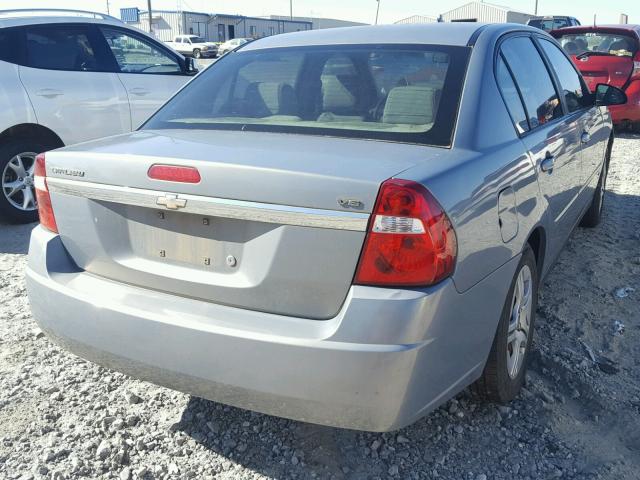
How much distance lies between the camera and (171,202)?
2260 mm

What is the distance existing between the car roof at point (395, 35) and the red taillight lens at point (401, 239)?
124 centimetres

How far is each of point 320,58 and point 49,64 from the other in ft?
12.5

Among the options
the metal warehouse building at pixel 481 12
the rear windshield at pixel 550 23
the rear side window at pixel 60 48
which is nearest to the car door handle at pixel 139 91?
the rear side window at pixel 60 48

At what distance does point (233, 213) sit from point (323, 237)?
0.32 metres

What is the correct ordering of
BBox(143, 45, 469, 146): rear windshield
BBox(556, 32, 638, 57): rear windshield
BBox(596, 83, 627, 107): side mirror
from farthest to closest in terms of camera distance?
1. BBox(556, 32, 638, 57): rear windshield
2. BBox(596, 83, 627, 107): side mirror
3. BBox(143, 45, 469, 146): rear windshield

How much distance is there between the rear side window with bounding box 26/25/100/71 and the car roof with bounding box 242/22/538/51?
3233mm

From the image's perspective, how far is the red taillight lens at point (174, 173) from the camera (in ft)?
7.32

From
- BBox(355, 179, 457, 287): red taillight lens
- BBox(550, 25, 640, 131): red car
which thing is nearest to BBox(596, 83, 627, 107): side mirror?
BBox(355, 179, 457, 287): red taillight lens

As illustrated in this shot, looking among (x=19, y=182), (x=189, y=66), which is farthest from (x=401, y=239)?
(x=189, y=66)

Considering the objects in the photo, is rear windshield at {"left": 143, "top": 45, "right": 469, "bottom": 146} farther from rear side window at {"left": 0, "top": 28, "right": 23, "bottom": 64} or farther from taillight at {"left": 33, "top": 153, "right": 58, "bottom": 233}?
rear side window at {"left": 0, "top": 28, "right": 23, "bottom": 64}

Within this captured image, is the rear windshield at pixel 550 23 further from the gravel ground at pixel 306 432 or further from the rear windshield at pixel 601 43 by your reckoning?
the gravel ground at pixel 306 432

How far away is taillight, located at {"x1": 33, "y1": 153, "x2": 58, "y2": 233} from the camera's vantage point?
104 inches

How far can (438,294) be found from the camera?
2.08 m

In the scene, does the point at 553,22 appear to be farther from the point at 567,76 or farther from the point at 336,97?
the point at 336,97
